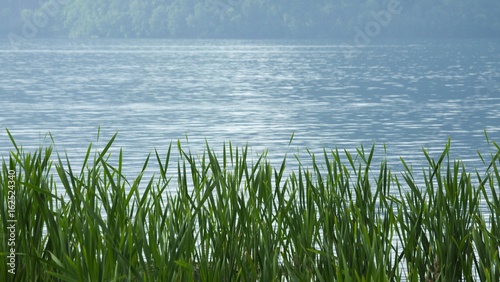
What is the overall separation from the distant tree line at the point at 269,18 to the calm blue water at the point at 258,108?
7839 centimetres

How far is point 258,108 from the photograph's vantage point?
113 feet

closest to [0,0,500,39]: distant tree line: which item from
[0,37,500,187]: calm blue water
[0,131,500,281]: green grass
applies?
[0,37,500,187]: calm blue water

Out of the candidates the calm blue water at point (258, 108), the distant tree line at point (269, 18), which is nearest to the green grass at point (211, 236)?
the calm blue water at point (258, 108)

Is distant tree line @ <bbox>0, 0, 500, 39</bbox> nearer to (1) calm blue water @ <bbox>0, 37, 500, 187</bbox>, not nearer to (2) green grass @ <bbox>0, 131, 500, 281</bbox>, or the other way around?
(1) calm blue water @ <bbox>0, 37, 500, 187</bbox>

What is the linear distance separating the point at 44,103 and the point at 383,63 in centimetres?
4500

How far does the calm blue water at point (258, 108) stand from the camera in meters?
23.4

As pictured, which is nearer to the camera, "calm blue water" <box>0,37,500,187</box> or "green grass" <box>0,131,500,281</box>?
A: "green grass" <box>0,131,500,281</box>

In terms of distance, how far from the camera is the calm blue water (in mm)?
23375

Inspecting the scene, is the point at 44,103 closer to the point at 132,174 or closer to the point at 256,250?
the point at 132,174

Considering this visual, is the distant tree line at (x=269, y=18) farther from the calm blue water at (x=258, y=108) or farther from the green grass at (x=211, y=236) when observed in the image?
the green grass at (x=211, y=236)

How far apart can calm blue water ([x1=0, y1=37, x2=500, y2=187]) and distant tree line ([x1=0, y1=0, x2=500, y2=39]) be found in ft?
257

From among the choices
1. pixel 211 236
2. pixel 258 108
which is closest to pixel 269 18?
pixel 258 108

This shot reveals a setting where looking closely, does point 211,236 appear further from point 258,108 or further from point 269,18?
point 269,18

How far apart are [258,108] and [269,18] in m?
116
